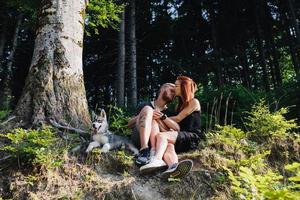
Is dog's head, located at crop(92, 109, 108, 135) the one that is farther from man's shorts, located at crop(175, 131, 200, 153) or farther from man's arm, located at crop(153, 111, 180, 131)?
man's shorts, located at crop(175, 131, 200, 153)

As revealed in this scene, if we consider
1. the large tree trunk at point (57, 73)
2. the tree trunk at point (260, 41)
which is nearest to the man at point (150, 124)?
the large tree trunk at point (57, 73)

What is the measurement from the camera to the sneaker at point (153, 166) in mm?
3936

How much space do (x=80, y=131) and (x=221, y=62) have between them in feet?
37.5

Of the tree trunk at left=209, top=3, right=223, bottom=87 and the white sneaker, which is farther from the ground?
the tree trunk at left=209, top=3, right=223, bottom=87

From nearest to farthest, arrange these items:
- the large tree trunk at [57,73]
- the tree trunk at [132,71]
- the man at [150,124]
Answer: the man at [150,124]
the large tree trunk at [57,73]
the tree trunk at [132,71]

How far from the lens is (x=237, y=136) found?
486 cm

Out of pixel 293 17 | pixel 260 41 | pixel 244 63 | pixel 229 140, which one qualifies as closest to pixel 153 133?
pixel 229 140

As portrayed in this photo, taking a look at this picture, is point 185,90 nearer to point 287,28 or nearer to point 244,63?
point 287,28

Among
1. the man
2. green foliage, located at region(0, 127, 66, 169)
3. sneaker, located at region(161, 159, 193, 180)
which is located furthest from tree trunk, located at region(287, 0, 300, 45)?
green foliage, located at region(0, 127, 66, 169)

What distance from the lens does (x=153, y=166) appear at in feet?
12.9

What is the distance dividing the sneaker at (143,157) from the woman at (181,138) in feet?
0.42

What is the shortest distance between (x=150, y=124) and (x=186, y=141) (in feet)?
1.88

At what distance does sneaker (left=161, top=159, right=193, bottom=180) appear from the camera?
379cm

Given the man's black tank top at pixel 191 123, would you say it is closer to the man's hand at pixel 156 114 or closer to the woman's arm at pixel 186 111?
the woman's arm at pixel 186 111
